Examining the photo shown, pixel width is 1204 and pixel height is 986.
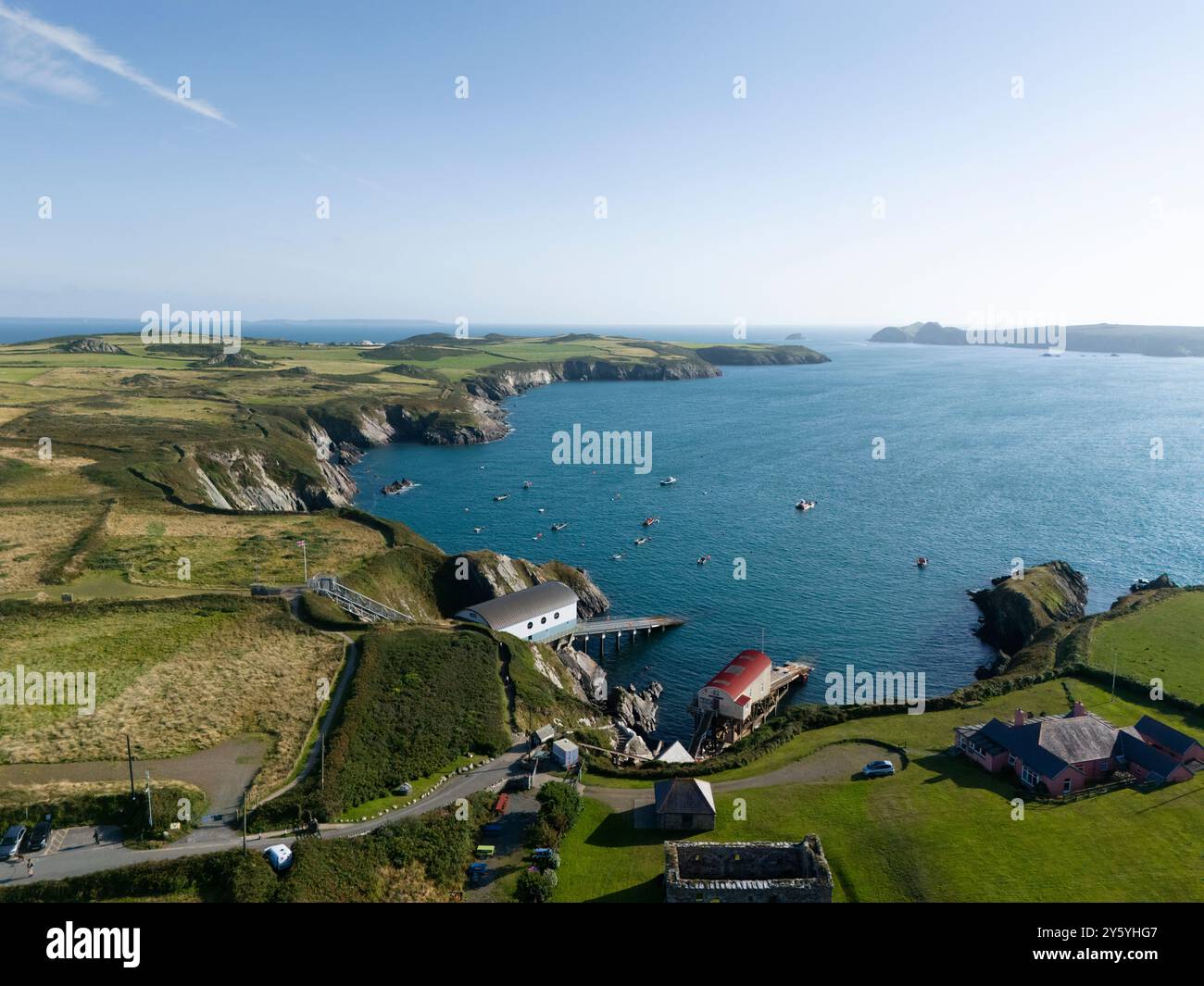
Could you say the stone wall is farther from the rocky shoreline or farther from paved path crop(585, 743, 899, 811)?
the rocky shoreline

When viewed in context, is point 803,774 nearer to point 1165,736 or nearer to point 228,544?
point 1165,736

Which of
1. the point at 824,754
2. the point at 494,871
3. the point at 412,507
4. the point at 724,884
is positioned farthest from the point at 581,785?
the point at 412,507

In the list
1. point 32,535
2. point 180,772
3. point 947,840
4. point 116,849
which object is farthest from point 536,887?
point 32,535

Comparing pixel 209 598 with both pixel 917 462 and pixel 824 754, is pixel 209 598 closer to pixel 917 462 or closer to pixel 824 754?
pixel 824 754

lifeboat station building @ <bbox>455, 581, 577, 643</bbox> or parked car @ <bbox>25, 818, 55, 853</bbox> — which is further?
lifeboat station building @ <bbox>455, 581, 577, 643</bbox>

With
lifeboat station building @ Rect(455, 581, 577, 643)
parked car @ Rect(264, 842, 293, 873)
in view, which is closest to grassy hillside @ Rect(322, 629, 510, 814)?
parked car @ Rect(264, 842, 293, 873)
